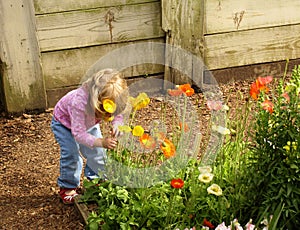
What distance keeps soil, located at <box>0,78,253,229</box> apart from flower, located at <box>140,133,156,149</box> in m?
0.49

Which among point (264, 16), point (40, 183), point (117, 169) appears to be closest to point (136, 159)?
point (117, 169)

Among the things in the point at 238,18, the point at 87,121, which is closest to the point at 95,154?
the point at 87,121

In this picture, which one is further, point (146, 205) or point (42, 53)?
point (42, 53)

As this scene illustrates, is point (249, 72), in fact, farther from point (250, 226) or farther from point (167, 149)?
point (250, 226)

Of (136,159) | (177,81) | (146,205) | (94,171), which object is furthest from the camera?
(177,81)

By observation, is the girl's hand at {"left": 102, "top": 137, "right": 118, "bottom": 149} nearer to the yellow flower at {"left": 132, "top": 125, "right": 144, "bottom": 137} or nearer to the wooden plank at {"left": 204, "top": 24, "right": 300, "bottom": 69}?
the yellow flower at {"left": 132, "top": 125, "right": 144, "bottom": 137}

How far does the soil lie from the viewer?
362cm

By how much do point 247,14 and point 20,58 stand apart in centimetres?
193

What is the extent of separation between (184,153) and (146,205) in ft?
1.35

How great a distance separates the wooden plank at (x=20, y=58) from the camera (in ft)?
15.0

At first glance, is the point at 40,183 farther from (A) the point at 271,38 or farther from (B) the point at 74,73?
(A) the point at 271,38

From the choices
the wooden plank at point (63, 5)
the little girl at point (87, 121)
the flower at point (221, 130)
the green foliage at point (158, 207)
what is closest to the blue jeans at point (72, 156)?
the little girl at point (87, 121)

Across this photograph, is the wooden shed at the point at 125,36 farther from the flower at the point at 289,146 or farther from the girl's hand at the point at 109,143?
the flower at the point at 289,146

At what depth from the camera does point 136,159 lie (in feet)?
11.0
